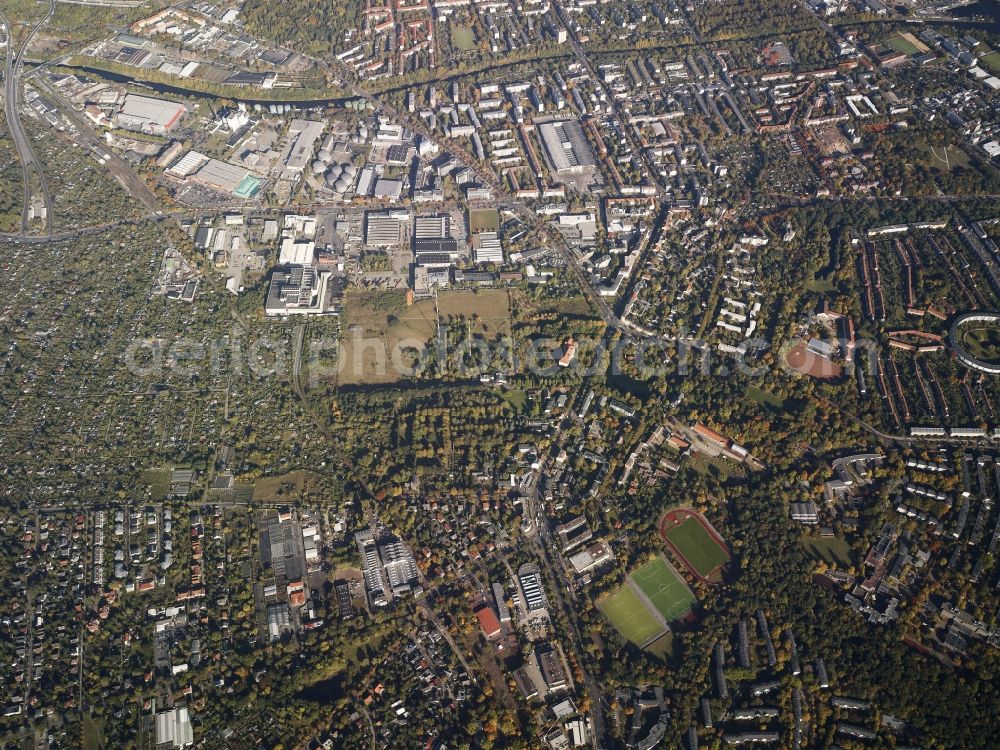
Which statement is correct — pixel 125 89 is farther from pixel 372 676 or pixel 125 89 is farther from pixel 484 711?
pixel 484 711

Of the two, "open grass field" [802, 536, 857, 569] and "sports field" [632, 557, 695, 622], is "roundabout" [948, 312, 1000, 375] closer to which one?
"open grass field" [802, 536, 857, 569]

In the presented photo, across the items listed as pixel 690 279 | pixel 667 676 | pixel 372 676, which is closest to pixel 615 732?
pixel 667 676

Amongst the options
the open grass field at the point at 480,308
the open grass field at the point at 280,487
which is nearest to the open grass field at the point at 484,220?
the open grass field at the point at 480,308

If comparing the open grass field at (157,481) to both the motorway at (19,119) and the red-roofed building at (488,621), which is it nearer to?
the red-roofed building at (488,621)

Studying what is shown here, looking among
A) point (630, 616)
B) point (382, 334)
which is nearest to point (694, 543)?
point (630, 616)

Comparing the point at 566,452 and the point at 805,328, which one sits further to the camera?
the point at 805,328

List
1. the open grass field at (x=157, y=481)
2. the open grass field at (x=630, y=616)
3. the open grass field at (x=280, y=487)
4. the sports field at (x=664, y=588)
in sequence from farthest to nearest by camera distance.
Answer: the open grass field at (x=280, y=487)
the open grass field at (x=157, y=481)
the sports field at (x=664, y=588)
the open grass field at (x=630, y=616)

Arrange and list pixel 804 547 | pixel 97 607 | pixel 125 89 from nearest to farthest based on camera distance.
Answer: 1. pixel 97 607
2. pixel 804 547
3. pixel 125 89
